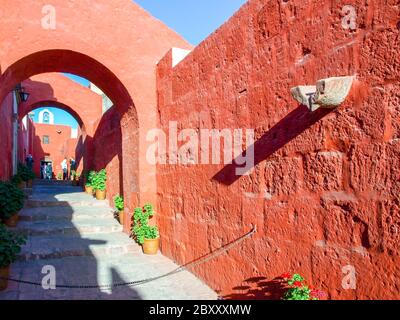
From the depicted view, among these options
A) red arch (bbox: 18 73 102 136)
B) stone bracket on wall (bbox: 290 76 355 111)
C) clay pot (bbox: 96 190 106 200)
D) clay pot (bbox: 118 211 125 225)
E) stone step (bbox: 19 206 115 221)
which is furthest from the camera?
red arch (bbox: 18 73 102 136)

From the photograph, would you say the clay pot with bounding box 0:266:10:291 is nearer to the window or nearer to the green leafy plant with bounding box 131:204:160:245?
the green leafy plant with bounding box 131:204:160:245

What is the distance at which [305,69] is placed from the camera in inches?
105

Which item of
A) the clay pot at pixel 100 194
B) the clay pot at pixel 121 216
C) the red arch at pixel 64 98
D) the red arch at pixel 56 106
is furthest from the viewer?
the red arch at pixel 56 106

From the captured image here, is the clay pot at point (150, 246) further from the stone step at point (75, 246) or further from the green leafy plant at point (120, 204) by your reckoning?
the green leafy plant at point (120, 204)

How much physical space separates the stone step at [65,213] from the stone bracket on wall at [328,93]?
647 centimetres

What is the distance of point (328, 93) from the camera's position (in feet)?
7.20

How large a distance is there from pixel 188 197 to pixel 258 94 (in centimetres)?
199

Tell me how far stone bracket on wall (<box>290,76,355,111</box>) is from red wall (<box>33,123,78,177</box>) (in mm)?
23818

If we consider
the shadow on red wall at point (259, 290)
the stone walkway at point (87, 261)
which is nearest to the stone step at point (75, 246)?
the stone walkway at point (87, 261)

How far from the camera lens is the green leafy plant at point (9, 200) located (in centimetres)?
591

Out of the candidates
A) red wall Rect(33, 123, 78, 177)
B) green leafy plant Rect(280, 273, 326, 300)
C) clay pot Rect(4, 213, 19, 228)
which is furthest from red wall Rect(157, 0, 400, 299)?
red wall Rect(33, 123, 78, 177)

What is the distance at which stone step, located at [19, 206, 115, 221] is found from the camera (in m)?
7.36

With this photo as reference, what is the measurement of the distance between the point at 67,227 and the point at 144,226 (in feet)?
6.07
